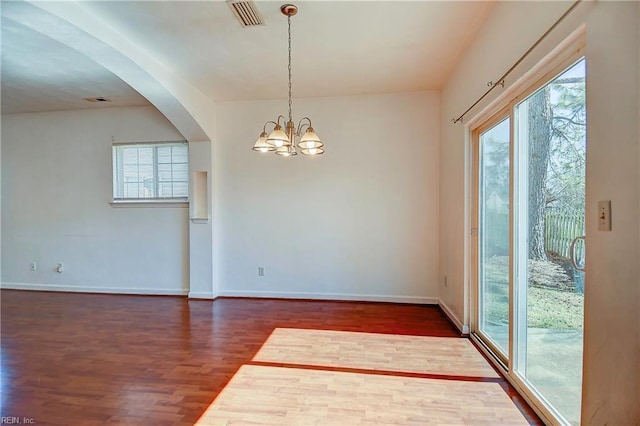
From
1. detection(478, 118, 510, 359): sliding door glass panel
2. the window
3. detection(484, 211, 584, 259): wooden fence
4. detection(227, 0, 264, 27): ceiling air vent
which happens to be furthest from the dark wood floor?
detection(227, 0, 264, 27): ceiling air vent

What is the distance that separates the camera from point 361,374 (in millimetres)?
2348

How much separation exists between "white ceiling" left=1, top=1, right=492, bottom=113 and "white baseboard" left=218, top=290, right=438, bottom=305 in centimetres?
277

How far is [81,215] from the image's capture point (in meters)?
4.86

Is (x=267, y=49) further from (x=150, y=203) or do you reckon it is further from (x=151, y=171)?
(x=150, y=203)

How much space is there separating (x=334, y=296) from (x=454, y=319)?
5.21ft

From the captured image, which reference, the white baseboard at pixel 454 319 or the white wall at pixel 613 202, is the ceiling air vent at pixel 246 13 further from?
the white baseboard at pixel 454 319

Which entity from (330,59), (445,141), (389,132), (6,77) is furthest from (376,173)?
(6,77)

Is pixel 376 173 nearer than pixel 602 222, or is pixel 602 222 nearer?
pixel 602 222

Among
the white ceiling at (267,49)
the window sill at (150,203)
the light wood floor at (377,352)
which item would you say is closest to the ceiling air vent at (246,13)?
the white ceiling at (267,49)

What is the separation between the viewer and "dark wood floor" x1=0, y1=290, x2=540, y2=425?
2.04m

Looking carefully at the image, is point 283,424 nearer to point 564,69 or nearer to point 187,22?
point 564,69

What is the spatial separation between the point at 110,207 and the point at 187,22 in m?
3.51

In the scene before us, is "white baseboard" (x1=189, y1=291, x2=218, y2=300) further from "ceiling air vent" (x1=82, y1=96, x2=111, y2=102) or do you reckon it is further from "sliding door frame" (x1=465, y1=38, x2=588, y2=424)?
"sliding door frame" (x1=465, y1=38, x2=588, y2=424)

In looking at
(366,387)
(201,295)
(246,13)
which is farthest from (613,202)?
(201,295)
